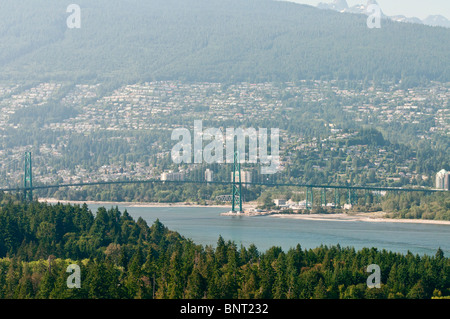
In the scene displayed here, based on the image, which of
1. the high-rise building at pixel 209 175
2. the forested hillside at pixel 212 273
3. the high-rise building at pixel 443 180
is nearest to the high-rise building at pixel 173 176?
the high-rise building at pixel 209 175

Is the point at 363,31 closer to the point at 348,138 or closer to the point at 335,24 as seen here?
the point at 335,24

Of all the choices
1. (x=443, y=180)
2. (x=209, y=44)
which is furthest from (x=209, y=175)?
(x=209, y=44)

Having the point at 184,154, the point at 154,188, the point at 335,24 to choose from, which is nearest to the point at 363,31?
the point at 335,24

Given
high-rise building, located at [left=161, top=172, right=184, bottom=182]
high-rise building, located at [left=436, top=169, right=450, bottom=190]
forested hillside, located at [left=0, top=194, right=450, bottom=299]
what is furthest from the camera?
high-rise building, located at [left=161, top=172, right=184, bottom=182]

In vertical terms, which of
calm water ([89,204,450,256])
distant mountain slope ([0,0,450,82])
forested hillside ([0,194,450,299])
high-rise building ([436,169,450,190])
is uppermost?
distant mountain slope ([0,0,450,82])

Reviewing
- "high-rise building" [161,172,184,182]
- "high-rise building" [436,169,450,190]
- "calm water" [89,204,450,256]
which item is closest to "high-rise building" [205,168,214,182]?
"high-rise building" [161,172,184,182]

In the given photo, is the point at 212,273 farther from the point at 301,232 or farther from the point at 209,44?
the point at 209,44

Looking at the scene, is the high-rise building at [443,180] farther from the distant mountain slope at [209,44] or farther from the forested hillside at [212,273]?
the distant mountain slope at [209,44]

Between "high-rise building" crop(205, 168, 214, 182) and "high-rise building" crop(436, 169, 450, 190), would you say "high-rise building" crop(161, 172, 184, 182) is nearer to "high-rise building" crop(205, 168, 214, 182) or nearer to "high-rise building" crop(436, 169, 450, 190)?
"high-rise building" crop(205, 168, 214, 182)
